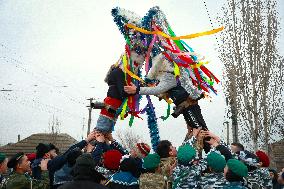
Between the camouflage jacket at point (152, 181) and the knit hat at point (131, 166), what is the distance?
17 cm

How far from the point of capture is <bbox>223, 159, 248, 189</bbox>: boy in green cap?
3.15 metres

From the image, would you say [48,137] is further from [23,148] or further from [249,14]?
[249,14]

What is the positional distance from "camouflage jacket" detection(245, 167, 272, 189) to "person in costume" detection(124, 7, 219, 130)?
2.62 ft

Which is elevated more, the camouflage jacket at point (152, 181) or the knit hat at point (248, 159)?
the knit hat at point (248, 159)

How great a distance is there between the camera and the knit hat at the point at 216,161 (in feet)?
10.9

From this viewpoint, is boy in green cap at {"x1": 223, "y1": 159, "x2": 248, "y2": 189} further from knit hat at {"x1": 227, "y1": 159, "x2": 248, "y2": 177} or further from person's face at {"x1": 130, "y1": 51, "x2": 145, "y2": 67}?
person's face at {"x1": 130, "y1": 51, "x2": 145, "y2": 67}

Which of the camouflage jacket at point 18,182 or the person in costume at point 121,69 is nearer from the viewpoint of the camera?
the camouflage jacket at point 18,182

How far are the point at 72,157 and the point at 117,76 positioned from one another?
132cm

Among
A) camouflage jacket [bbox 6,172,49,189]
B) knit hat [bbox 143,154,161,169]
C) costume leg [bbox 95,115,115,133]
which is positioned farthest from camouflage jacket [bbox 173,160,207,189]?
camouflage jacket [bbox 6,172,49,189]

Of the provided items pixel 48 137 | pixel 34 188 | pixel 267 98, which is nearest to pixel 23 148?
pixel 48 137

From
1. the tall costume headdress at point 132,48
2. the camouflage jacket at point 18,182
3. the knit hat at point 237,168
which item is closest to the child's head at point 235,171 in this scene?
the knit hat at point 237,168

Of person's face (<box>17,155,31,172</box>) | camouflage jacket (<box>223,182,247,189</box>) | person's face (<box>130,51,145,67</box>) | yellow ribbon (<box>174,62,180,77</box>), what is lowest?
camouflage jacket (<box>223,182,247,189</box>)

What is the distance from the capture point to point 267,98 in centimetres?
1374

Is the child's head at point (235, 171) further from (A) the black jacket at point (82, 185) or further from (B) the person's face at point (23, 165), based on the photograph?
(B) the person's face at point (23, 165)
